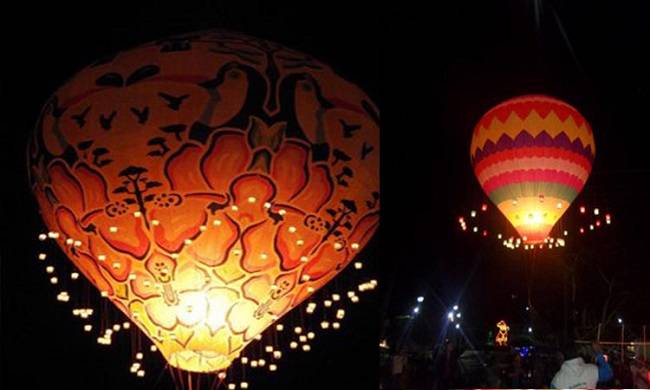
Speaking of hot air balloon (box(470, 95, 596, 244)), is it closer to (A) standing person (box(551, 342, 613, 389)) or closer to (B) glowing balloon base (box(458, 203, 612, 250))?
(B) glowing balloon base (box(458, 203, 612, 250))

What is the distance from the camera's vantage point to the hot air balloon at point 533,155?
19.5 feet

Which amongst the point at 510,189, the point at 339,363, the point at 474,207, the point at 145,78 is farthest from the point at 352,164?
the point at 474,207

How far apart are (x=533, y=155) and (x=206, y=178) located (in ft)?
11.0

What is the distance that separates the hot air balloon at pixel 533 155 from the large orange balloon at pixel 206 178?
250cm

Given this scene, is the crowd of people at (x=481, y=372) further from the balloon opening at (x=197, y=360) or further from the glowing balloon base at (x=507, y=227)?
the glowing balloon base at (x=507, y=227)

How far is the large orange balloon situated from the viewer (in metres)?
3.42

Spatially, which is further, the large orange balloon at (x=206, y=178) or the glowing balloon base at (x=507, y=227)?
the glowing balloon base at (x=507, y=227)

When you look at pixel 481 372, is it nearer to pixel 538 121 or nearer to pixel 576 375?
pixel 538 121

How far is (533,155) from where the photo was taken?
239 inches

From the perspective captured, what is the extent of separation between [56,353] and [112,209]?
8.31 ft

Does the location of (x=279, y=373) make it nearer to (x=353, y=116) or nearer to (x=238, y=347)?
(x=238, y=347)

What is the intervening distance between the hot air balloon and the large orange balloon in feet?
8.20

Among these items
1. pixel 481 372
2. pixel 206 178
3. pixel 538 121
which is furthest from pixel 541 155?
pixel 206 178

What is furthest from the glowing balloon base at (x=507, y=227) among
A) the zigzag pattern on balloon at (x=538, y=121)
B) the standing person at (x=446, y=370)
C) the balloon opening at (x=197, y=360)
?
the balloon opening at (x=197, y=360)
